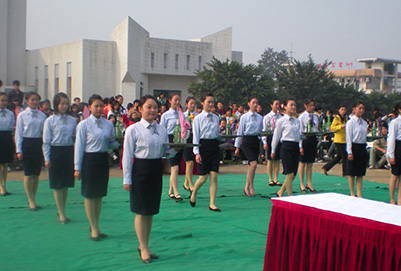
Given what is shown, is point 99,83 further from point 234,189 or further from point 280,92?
point 234,189

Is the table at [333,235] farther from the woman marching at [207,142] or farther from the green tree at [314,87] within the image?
the green tree at [314,87]

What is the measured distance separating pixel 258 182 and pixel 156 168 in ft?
21.6

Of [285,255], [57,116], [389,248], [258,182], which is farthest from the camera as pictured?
[258,182]

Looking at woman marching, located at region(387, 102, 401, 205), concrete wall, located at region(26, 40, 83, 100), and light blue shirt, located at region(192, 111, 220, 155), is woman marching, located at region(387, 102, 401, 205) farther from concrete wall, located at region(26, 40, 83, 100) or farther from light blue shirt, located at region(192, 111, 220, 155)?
concrete wall, located at region(26, 40, 83, 100)

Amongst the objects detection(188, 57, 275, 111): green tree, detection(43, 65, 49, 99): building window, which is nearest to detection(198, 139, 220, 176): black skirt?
detection(188, 57, 275, 111): green tree

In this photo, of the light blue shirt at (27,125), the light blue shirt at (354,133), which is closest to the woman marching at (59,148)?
the light blue shirt at (27,125)

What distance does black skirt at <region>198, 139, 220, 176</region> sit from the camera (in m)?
8.06

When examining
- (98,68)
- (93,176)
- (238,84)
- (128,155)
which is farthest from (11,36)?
(128,155)

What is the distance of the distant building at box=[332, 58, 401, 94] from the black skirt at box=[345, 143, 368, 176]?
3079 inches

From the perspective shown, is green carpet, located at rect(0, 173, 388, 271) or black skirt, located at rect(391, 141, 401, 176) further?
black skirt, located at rect(391, 141, 401, 176)

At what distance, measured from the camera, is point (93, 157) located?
6.17 meters

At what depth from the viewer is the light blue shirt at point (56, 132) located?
698 centimetres

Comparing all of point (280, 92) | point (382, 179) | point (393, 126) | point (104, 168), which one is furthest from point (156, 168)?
point (280, 92)

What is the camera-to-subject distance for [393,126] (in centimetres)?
840
